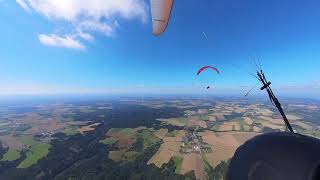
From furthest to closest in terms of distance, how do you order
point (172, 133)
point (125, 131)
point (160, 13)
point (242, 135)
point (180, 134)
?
point (125, 131) → point (172, 133) → point (180, 134) → point (242, 135) → point (160, 13)

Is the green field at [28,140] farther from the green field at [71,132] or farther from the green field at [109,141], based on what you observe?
the green field at [109,141]

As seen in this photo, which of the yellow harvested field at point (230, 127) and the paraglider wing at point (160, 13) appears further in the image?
the yellow harvested field at point (230, 127)

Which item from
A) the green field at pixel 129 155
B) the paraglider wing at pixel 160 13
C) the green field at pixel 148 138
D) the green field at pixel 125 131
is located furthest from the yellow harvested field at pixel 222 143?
the paraglider wing at pixel 160 13

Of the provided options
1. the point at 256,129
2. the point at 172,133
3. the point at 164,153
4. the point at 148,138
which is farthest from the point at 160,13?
the point at 256,129

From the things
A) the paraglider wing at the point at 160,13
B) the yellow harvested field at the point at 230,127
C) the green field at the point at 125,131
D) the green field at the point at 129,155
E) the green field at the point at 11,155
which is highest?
the paraglider wing at the point at 160,13

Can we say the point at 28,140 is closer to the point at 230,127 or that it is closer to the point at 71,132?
the point at 71,132

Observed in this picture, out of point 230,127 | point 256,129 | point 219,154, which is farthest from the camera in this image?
point 230,127

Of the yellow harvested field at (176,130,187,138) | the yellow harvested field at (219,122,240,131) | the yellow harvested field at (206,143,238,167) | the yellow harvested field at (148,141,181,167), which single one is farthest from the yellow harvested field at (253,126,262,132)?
the yellow harvested field at (148,141,181,167)
